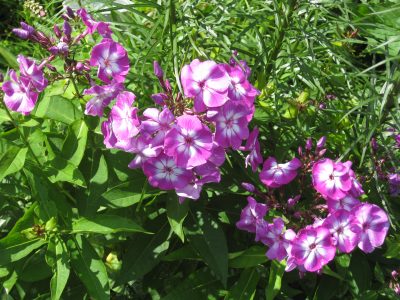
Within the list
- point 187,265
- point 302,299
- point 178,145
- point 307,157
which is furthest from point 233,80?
point 302,299

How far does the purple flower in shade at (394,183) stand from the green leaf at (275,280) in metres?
0.38

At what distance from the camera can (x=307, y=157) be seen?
146cm

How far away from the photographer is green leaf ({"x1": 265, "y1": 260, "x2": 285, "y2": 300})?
55.6 inches

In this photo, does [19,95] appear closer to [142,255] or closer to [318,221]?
[142,255]

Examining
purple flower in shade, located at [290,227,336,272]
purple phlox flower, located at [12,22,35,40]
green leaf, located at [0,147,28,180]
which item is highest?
purple phlox flower, located at [12,22,35,40]

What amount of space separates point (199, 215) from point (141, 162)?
0.30m

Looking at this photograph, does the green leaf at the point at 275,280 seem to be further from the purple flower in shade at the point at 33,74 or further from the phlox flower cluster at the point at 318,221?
the purple flower in shade at the point at 33,74

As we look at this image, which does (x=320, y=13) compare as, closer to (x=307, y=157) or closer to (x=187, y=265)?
(x=307, y=157)

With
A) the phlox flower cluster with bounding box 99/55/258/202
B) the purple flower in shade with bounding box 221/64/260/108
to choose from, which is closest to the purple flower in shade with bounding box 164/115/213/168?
the phlox flower cluster with bounding box 99/55/258/202

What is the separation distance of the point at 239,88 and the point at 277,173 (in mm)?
253

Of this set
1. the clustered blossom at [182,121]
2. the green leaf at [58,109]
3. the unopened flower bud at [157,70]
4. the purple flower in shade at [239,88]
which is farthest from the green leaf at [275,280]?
the green leaf at [58,109]

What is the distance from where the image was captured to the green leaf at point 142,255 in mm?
1509

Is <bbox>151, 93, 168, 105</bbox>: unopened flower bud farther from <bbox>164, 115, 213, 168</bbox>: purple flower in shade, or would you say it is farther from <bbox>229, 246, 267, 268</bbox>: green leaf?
<bbox>229, 246, 267, 268</bbox>: green leaf

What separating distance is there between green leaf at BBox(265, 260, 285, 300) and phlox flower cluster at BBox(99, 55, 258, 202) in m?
0.33
